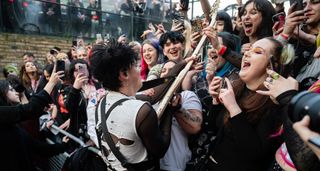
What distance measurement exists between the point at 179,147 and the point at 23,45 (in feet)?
28.4

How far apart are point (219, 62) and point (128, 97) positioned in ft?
2.81

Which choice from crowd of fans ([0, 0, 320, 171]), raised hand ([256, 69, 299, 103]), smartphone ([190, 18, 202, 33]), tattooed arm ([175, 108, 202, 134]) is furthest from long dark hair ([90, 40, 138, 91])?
raised hand ([256, 69, 299, 103])

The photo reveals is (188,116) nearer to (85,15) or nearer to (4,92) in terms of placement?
(4,92)

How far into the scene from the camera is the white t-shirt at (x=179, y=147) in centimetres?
202

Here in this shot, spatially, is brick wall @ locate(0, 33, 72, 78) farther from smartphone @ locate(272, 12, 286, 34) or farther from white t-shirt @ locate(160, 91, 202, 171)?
smartphone @ locate(272, 12, 286, 34)

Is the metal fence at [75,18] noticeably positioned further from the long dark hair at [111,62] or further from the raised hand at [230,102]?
the raised hand at [230,102]

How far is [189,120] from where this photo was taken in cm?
197

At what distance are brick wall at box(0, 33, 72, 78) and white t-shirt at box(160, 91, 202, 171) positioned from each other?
320 inches

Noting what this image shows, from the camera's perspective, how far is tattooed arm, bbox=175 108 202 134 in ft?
6.44

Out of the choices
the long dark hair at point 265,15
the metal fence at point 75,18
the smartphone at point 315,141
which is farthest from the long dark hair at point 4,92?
the metal fence at point 75,18

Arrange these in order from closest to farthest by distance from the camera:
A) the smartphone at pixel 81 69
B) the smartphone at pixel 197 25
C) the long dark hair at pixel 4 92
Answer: the smartphone at pixel 197 25 → the long dark hair at pixel 4 92 → the smartphone at pixel 81 69

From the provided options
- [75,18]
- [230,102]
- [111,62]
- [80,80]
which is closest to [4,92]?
[80,80]

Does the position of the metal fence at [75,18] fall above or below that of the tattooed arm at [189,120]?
above

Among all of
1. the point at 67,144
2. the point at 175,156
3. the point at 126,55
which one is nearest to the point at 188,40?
the point at 126,55
